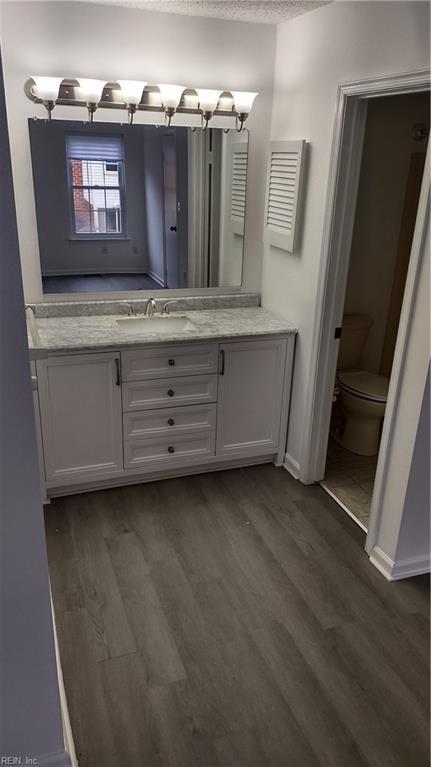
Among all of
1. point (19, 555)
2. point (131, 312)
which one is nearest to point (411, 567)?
point (19, 555)

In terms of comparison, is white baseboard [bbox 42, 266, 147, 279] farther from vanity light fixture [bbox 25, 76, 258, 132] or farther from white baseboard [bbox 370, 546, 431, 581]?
white baseboard [bbox 370, 546, 431, 581]

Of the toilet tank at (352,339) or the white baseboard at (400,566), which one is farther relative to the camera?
the toilet tank at (352,339)

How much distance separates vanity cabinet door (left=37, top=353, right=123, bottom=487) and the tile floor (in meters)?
1.20

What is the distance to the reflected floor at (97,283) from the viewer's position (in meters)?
2.99

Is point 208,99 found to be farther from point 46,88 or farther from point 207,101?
point 46,88

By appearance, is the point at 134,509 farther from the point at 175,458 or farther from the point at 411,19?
A: the point at 411,19

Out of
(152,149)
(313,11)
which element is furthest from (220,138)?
(313,11)

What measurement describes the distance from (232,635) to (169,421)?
1.18 meters

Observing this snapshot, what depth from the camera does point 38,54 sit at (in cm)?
262

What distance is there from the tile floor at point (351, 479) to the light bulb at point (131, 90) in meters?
2.25

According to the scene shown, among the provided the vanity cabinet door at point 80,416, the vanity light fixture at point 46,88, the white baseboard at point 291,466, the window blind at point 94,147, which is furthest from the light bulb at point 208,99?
the white baseboard at point 291,466

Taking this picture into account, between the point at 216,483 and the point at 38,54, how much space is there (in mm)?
2330

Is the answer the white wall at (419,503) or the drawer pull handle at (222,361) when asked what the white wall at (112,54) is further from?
the white wall at (419,503)

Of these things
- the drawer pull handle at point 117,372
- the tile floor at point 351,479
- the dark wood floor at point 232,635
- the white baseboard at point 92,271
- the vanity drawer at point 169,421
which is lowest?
the dark wood floor at point 232,635
